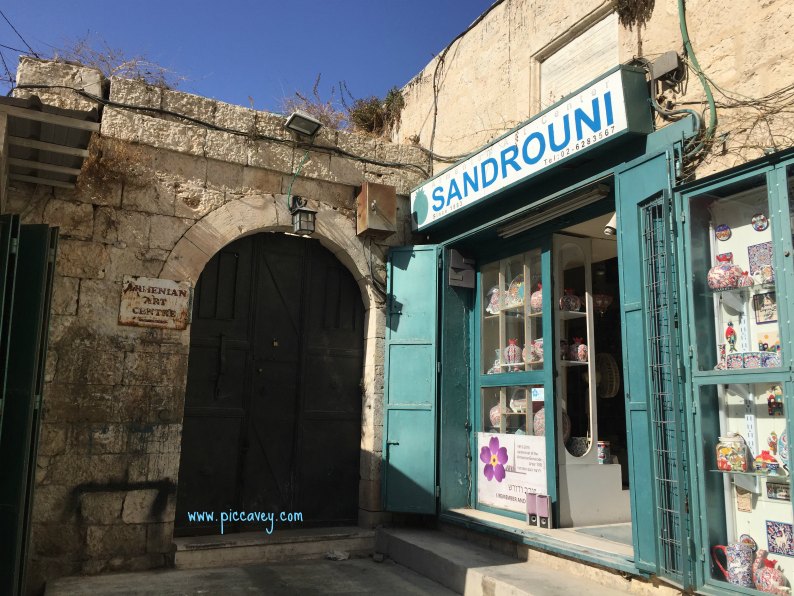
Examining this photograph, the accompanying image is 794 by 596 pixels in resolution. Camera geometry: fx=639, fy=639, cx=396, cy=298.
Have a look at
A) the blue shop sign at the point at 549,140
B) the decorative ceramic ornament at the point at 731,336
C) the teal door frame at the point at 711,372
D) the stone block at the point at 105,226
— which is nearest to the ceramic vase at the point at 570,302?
the blue shop sign at the point at 549,140

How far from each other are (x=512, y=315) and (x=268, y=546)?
2834mm

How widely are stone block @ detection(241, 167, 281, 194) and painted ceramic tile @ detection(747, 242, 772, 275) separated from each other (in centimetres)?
392

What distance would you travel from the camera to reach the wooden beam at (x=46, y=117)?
389cm

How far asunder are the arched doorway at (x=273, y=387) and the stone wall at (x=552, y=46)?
196 centimetres

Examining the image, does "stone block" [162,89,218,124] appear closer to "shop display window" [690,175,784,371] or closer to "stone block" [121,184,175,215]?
"stone block" [121,184,175,215]

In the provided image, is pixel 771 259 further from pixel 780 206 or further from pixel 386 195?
pixel 386 195

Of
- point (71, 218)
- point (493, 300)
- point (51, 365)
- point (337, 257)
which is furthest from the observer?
point (337, 257)

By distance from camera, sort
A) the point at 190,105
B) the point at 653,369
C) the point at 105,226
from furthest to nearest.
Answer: the point at 190,105, the point at 105,226, the point at 653,369

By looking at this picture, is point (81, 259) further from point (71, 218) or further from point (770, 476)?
point (770, 476)

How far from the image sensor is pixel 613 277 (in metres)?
6.55

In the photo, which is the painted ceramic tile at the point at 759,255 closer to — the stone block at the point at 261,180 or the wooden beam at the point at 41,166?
the stone block at the point at 261,180

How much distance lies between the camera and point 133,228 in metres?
5.21

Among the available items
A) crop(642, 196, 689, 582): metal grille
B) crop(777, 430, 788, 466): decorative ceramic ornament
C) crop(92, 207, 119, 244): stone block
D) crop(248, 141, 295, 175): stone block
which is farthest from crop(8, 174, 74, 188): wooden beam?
crop(777, 430, 788, 466): decorative ceramic ornament

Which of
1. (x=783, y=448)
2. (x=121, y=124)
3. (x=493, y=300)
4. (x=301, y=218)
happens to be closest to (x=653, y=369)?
(x=783, y=448)
